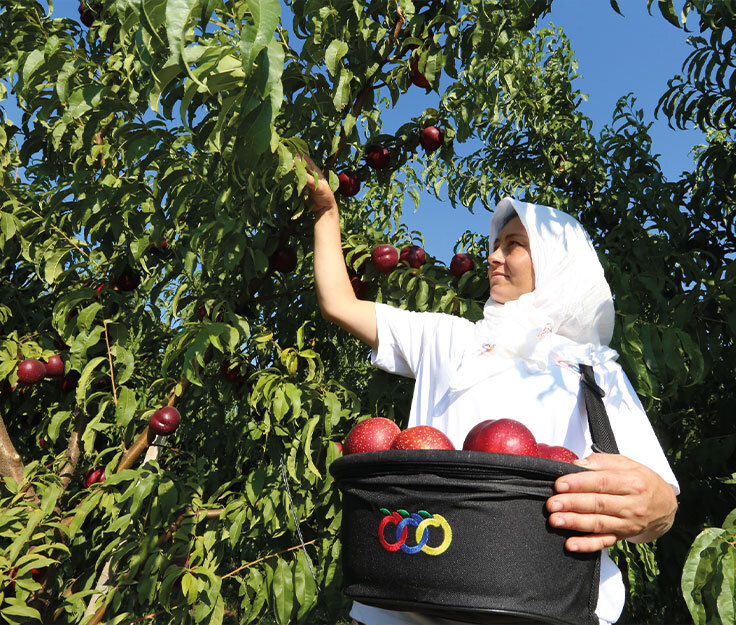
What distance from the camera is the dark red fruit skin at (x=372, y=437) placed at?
1.30 metres

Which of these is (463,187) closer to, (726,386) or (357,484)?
(726,386)

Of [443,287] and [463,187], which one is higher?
[463,187]

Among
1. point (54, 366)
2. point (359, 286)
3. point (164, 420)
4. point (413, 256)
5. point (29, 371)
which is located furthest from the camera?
point (54, 366)

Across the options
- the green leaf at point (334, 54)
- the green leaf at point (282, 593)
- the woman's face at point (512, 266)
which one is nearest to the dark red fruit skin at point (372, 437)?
the woman's face at point (512, 266)

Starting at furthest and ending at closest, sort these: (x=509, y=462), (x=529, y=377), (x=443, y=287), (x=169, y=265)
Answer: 1. (x=169, y=265)
2. (x=443, y=287)
3. (x=529, y=377)
4. (x=509, y=462)

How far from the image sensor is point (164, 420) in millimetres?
2299

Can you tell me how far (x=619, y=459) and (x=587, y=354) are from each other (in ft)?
1.42

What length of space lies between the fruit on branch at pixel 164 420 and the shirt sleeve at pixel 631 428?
4.87 feet

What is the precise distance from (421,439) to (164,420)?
1365mm

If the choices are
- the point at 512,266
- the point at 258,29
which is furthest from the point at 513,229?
the point at 258,29

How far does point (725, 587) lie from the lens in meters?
1.36

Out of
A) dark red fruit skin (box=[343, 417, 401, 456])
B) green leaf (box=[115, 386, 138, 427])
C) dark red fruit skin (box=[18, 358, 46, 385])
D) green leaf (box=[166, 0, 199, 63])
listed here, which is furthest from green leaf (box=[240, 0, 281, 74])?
dark red fruit skin (box=[18, 358, 46, 385])

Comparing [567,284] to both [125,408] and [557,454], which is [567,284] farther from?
[125,408]

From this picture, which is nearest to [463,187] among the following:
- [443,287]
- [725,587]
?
[443,287]
